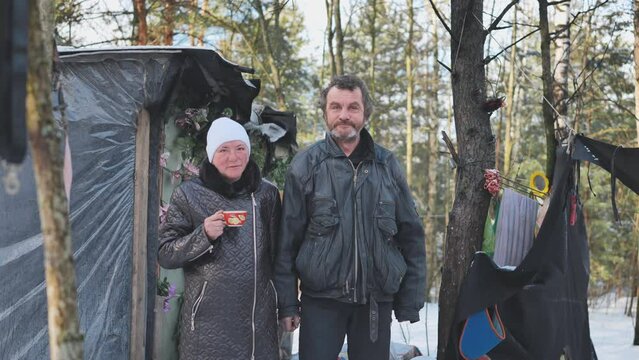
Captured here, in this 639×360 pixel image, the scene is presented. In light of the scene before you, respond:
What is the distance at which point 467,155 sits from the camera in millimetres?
4125

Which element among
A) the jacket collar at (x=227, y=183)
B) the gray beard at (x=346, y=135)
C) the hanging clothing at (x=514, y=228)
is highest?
the gray beard at (x=346, y=135)

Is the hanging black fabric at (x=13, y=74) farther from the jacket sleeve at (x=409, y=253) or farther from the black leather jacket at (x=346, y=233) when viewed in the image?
the jacket sleeve at (x=409, y=253)

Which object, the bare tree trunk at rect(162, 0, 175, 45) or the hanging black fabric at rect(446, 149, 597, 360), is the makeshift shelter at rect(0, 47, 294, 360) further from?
the bare tree trunk at rect(162, 0, 175, 45)

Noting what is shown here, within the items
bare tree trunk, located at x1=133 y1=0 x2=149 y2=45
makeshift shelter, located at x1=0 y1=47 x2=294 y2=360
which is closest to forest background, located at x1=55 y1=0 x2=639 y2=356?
bare tree trunk, located at x1=133 y1=0 x2=149 y2=45

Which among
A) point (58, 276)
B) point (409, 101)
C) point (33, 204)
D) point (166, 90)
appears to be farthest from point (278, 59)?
point (58, 276)

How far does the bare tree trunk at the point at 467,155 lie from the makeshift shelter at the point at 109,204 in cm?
159

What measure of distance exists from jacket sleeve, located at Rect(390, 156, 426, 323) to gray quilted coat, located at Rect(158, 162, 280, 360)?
59 centimetres

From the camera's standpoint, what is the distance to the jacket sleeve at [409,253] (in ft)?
9.48

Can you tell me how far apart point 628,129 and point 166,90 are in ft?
37.6

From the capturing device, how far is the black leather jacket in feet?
8.90

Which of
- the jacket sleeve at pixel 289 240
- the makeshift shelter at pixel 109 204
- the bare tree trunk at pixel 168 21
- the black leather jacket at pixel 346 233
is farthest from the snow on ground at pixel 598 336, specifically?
the bare tree trunk at pixel 168 21

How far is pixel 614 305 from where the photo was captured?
16.5m

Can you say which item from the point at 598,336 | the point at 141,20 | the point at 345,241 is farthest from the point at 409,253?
the point at 141,20

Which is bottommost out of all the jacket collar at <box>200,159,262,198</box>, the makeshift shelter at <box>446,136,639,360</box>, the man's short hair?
the makeshift shelter at <box>446,136,639,360</box>
